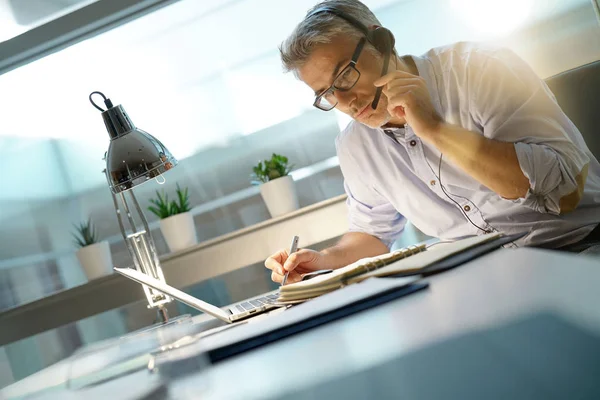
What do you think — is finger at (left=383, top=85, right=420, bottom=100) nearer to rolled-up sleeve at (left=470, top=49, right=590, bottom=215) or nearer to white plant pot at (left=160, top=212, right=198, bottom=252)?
rolled-up sleeve at (left=470, top=49, right=590, bottom=215)

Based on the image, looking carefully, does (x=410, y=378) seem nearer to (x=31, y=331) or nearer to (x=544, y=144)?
(x=544, y=144)

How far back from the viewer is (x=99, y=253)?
271 cm

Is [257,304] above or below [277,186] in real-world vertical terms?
below

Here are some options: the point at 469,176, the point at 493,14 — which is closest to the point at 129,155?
the point at 469,176

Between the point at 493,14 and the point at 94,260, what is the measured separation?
195cm

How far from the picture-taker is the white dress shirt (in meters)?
1.36

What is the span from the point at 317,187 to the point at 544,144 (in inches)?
59.2

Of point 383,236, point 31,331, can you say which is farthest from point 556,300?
point 31,331

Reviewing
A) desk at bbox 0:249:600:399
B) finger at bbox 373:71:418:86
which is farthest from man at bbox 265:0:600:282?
desk at bbox 0:249:600:399

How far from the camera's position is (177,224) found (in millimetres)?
2609

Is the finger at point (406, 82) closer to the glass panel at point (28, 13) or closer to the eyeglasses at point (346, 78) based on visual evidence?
the eyeglasses at point (346, 78)

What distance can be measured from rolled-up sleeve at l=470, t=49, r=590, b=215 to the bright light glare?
1.05m

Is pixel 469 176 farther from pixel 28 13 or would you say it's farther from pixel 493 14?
pixel 28 13

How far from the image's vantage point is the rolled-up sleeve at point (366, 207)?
1891mm
